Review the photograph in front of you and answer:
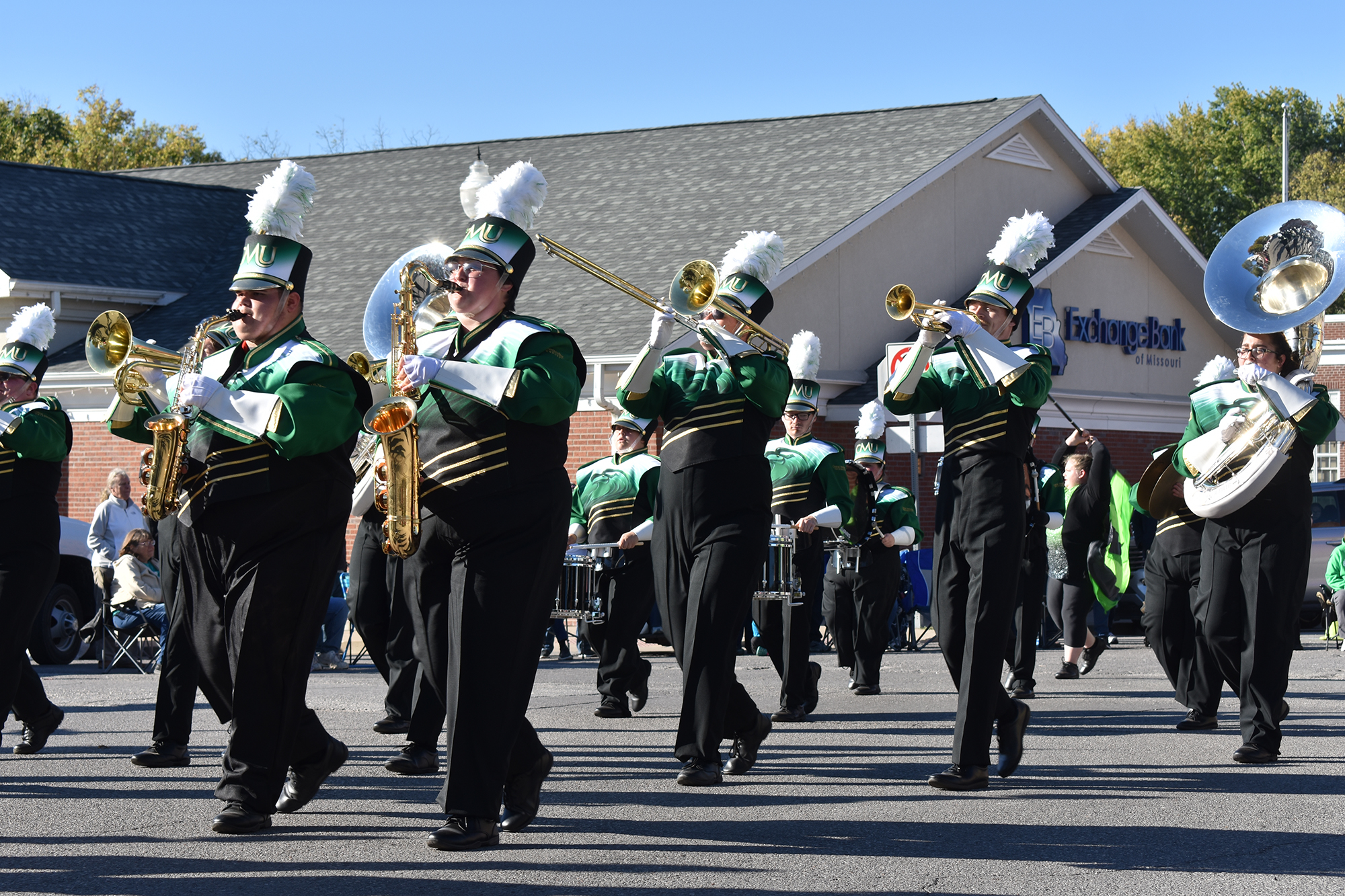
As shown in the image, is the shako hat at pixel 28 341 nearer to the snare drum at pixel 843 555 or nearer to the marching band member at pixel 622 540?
the marching band member at pixel 622 540

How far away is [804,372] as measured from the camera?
12.1m

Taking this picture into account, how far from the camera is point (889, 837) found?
6.60 meters

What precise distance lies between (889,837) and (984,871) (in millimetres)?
690

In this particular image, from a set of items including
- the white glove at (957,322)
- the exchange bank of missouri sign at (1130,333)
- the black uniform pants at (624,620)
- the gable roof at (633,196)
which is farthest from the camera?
the exchange bank of missouri sign at (1130,333)

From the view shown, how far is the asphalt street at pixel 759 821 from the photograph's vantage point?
581 cm

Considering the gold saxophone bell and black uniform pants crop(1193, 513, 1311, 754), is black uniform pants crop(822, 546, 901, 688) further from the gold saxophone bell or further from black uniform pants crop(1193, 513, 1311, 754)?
the gold saxophone bell

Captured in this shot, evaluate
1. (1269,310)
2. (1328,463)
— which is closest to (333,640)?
(1269,310)

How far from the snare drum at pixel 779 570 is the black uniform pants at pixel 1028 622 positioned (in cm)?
299

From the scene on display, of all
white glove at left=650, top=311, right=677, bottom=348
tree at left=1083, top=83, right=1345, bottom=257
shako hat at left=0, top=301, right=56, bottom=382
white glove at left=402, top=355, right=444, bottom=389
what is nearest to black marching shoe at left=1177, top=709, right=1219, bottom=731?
white glove at left=650, top=311, right=677, bottom=348

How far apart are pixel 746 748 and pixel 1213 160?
200 feet

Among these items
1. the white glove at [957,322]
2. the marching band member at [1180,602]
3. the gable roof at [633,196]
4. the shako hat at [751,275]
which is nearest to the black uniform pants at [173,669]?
the shako hat at [751,275]

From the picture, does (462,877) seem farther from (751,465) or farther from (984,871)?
(751,465)

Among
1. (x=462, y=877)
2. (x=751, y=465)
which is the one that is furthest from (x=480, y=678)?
(x=751, y=465)

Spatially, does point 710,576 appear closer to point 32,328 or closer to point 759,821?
point 759,821
